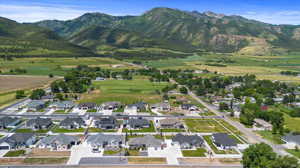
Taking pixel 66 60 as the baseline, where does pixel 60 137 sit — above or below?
below

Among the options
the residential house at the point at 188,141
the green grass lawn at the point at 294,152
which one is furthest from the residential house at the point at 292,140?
the residential house at the point at 188,141

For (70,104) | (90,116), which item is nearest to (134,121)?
(90,116)

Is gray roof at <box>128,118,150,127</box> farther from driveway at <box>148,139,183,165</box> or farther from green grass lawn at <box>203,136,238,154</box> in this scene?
green grass lawn at <box>203,136,238,154</box>

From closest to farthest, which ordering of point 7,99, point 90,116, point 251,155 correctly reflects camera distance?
1. point 251,155
2. point 90,116
3. point 7,99

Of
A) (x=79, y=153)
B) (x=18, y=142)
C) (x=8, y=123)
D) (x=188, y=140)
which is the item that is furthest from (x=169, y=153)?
(x=8, y=123)

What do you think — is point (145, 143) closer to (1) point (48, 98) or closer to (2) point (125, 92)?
(1) point (48, 98)

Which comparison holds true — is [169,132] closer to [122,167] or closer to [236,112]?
[122,167]

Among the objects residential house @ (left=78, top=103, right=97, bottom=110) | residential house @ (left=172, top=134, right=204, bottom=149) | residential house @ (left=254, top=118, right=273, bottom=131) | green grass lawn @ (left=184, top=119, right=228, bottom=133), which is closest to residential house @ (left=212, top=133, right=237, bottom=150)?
residential house @ (left=172, top=134, right=204, bottom=149)

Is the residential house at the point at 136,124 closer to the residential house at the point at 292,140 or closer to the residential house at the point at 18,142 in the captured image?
the residential house at the point at 18,142
